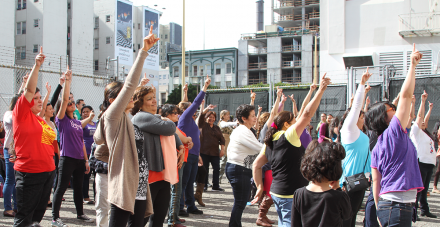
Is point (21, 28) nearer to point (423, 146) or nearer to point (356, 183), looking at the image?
point (423, 146)

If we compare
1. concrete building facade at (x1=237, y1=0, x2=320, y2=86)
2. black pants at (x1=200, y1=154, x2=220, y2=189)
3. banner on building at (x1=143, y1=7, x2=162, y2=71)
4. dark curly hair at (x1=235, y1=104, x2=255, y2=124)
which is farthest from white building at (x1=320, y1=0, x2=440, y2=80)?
banner on building at (x1=143, y1=7, x2=162, y2=71)

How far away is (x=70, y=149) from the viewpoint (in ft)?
17.4

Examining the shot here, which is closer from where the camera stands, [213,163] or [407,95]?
[407,95]

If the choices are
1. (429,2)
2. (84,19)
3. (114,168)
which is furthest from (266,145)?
(84,19)

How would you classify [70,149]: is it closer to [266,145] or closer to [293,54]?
[266,145]

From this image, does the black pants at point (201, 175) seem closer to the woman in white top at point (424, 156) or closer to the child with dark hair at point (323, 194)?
the woman in white top at point (424, 156)

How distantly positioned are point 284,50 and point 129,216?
55399mm

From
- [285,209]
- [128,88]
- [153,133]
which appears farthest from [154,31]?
[128,88]

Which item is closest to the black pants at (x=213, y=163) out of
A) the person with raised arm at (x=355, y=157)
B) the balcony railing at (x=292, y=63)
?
the person with raised arm at (x=355, y=157)

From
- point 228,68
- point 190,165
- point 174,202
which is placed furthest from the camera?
point 228,68

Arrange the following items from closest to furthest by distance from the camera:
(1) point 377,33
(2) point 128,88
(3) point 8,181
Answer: (2) point 128,88 < (3) point 8,181 < (1) point 377,33

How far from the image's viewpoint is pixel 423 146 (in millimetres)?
6484

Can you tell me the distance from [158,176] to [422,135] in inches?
208

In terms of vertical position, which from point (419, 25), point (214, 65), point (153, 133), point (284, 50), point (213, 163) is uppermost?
point (284, 50)
